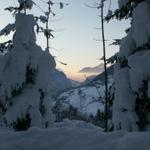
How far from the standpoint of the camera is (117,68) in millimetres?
15922

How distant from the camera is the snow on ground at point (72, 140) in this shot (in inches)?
296

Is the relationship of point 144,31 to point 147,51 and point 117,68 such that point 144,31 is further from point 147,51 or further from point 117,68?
point 117,68

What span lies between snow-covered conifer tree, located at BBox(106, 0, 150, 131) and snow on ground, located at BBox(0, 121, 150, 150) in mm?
5599

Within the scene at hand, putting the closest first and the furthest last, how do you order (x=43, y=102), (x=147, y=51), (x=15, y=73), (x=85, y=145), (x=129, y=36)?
(x=85, y=145) → (x=147, y=51) → (x=129, y=36) → (x=15, y=73) → (x=43, y=102)

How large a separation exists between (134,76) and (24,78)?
708 centimetres

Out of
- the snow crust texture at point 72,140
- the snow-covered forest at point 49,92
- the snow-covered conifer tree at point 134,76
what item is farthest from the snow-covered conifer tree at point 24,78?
the snow crust texture at point 72,140

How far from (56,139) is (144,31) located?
7445mm

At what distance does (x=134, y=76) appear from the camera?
14.1 meters

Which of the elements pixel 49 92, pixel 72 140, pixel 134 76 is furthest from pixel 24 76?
pixel 72 140

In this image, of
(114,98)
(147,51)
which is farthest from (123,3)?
(114,98)

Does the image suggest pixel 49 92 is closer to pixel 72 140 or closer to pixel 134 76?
pixel 134 76

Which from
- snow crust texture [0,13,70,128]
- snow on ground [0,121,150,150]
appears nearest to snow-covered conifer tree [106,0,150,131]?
snow crust texture [0,13,70,128]

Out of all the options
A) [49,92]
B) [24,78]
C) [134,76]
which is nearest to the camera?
[134,76]

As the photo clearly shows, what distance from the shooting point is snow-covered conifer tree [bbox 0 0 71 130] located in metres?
19.2
